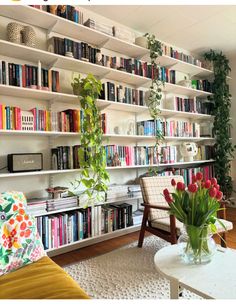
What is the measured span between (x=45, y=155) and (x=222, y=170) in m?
2.76

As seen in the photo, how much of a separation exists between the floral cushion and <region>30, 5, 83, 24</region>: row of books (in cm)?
175

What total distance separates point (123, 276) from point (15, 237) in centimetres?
95

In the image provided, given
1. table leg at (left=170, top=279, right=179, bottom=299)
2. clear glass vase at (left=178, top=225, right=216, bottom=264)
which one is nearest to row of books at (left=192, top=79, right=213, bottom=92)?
clear glass vase at (left=178, top=225, right=216, bottom=264)

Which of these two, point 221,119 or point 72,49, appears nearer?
point 72,49

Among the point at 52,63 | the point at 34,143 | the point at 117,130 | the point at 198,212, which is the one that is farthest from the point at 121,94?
the point at 198,212

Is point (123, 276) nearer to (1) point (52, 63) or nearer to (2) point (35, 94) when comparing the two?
(2) point (35, 94)

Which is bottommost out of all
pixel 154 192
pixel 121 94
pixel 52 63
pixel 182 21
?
pixel 154 192

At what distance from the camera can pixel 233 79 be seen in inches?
156

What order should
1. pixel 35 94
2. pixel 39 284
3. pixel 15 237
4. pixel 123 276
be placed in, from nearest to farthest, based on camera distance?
pixel 39 284, pixel 15 237, pixel 123 276, pixel 35 94

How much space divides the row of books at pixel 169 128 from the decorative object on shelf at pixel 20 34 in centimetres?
154

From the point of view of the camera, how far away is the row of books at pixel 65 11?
7.10 feet

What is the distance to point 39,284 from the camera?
113 cm

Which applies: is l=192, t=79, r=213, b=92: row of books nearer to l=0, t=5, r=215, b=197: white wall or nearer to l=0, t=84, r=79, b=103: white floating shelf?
l=0, t=5, r=215, b=197: white wall

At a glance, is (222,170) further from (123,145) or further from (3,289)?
(3,289)
